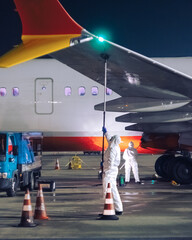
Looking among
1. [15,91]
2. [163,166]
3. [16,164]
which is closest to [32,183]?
[16,164]

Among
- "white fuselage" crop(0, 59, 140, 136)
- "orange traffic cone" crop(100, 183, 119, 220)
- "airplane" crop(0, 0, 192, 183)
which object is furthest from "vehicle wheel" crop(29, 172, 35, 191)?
"orange traffic cone" crop(100, 183, 119, 220)

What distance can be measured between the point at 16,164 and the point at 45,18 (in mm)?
6007

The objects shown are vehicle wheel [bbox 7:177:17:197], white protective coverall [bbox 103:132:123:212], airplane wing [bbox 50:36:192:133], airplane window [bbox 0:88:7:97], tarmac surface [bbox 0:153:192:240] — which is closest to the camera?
tarmac surface [bbox 0:153:192:240]

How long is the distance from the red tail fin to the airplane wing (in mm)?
679

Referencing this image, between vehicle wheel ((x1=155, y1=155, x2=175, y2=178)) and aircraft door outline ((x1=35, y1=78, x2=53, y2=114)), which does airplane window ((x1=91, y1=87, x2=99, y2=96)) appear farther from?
vehicle wheel ((x1=155, y1=155, x2=175, y2=178))

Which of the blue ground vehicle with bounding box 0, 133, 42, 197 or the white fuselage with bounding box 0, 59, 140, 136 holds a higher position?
the white fuselage with bounding box 0, 59, 140, 136

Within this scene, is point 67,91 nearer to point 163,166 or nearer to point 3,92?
point 3,92

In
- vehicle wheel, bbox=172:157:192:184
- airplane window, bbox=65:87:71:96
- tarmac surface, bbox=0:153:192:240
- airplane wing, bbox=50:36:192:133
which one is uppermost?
airplane window, bbox=65:87:71:96

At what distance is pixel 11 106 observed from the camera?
21.4 meters

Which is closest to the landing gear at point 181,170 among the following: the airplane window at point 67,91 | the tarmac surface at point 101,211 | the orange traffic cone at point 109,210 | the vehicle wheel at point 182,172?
the vehicle wheel at point 182,172

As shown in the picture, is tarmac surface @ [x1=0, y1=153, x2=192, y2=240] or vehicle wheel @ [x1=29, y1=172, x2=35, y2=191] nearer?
tarmac surface @ [x1=0, y1=153, x2=192, y2=240]

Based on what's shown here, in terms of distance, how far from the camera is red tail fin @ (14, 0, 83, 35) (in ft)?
38.1

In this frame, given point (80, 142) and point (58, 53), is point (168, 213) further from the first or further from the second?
point (80, 142)

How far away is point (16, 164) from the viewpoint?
16500mm
